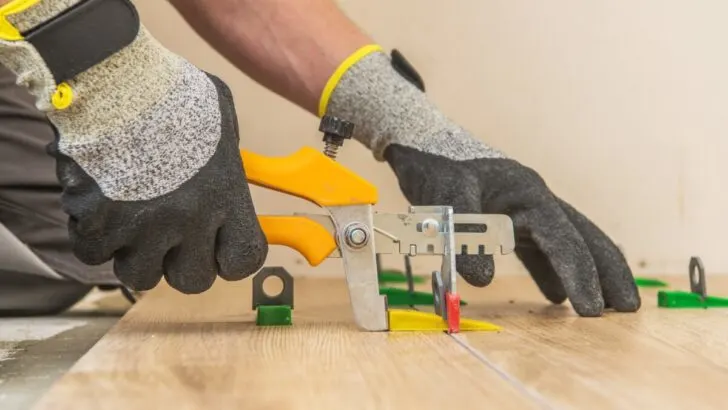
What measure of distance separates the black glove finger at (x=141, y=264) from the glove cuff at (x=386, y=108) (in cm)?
34

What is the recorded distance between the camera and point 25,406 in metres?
0.59

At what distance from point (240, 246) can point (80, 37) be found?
8.6 inches

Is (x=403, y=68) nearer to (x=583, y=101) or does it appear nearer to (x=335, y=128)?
(x=335, y=128)

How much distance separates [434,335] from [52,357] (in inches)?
15.1

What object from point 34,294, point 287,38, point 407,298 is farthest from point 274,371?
point 34,294

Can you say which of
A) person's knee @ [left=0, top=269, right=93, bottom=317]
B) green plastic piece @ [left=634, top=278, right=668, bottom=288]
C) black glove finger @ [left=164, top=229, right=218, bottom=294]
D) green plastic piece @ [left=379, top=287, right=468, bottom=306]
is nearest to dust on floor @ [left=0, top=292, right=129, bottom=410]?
person's knee @ [left=0, top=269, right=93, bottom=317]

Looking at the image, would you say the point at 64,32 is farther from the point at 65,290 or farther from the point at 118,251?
the point at 65,290

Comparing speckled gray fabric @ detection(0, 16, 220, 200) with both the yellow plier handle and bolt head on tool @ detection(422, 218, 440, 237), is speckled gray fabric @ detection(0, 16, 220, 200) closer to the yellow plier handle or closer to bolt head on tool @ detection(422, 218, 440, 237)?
the yellow plier handle

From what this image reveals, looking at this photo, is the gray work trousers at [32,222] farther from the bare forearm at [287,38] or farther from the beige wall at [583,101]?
the beige wall at [583,101]

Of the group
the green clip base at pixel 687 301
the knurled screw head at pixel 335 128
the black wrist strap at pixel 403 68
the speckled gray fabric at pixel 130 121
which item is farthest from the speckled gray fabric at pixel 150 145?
the green clip base at pixel 687 301

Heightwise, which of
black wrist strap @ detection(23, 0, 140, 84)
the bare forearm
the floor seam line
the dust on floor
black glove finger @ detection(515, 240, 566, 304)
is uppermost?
the bare forearm

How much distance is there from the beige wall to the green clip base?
2.37 ft

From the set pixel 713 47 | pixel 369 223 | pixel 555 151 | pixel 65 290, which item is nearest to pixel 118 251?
pixel 369 223

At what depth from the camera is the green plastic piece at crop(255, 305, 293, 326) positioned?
81 cm
